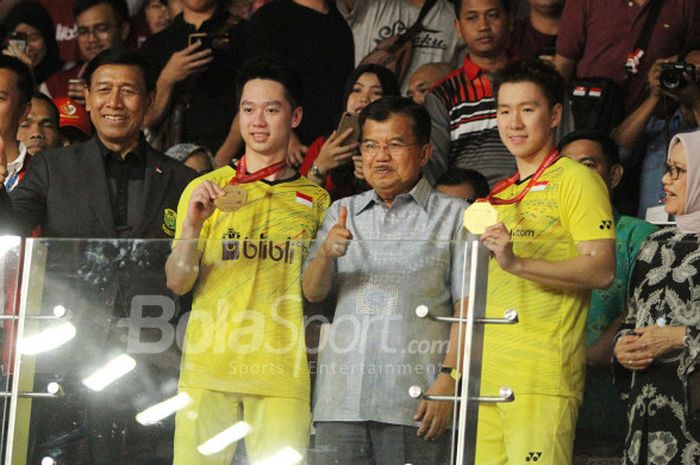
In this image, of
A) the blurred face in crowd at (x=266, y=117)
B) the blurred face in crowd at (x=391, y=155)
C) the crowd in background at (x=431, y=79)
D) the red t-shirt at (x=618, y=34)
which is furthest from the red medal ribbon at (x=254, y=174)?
the red t-shirt at (x=618, y=34)

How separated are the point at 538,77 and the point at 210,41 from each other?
259 centimetres

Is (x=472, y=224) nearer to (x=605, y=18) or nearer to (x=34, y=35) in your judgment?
(x=605, y=18)

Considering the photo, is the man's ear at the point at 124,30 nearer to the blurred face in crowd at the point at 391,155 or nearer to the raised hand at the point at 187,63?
the raised hand at the point at 187,63

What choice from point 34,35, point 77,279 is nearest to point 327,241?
point 77,279

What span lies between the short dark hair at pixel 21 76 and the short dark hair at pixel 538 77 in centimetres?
230

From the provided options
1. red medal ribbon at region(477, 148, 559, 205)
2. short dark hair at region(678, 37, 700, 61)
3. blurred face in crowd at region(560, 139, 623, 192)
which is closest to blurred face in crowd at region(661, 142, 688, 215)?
red medal ribbon at region(477, 148, 559, 205)

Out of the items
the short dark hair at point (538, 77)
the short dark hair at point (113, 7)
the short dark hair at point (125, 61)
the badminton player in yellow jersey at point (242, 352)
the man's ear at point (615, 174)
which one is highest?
the short dark hair at point (113, 7)

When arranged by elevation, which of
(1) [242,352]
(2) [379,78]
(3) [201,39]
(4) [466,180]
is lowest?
(1) [242,352]

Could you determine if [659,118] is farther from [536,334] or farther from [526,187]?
[536,334]

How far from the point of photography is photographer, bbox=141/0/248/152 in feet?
25.5

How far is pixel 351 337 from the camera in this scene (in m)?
4.80

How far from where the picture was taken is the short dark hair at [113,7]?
8617 millimetres

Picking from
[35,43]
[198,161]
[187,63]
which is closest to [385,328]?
[198,161]

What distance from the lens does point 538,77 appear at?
18.6 ft
